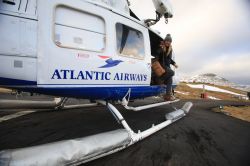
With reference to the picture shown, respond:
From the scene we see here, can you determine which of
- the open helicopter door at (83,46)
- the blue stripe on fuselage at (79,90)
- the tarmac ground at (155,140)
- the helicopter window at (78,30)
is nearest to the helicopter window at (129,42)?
the open helicopter door at (83,46)

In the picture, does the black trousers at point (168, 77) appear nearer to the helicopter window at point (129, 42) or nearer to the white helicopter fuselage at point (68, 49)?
the helicopter window at point (129, 42)

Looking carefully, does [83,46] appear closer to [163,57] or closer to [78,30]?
[78,30]

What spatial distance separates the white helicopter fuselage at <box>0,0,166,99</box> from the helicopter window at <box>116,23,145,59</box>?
1.0 inches

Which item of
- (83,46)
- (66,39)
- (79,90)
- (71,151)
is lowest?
(71,151)

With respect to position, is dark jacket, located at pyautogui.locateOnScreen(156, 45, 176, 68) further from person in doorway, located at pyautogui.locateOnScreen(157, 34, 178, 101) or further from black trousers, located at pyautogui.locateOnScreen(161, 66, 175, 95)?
black trousers, located at pyautogui.locateOnScreen(161, 66, 175, 95)

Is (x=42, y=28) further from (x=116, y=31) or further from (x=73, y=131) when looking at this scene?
(x=73, y=131)

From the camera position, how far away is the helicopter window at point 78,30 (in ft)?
14.4

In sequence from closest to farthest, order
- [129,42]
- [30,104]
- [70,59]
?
[70,59] < [129,42] < [30,104]

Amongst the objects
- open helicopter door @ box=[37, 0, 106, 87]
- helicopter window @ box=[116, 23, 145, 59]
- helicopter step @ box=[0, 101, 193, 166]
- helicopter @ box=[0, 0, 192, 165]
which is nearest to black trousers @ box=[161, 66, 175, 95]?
helicopter window @ box=[116, 23, 145, 59]

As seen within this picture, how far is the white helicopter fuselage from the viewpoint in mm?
3826

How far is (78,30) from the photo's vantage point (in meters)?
4.62

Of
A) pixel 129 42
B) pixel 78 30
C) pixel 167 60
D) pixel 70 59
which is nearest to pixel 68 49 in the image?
pixel 70 59

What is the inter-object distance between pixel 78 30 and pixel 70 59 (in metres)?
0.72

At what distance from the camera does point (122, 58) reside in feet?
18.1
